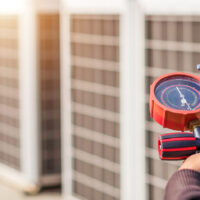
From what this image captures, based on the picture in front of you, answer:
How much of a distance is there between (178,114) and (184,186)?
0.22 meters

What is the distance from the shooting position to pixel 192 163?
100 cm

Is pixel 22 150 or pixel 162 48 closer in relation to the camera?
pixel 162 48

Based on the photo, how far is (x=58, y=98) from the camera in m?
6.37

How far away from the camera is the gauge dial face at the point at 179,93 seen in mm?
1146

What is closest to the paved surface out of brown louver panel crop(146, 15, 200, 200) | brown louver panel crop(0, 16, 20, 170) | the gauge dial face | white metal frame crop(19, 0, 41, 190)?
white metal frame crop(19, 0, 41, 190)

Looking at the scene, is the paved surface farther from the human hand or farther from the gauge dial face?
the human hand

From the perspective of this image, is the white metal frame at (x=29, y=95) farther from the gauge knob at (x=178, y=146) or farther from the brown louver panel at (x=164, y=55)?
the gauge knob at (x=178, y=146)

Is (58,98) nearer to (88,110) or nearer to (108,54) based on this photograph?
(88,110)

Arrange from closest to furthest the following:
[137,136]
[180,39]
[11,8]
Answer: [180,39], [137,136], [11,8]

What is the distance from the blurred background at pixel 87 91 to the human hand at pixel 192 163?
2870 mm

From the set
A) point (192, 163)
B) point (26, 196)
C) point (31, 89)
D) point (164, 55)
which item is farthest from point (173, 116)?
point (26, 196)

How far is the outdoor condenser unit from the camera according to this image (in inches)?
241

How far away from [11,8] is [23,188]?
214 centimetres

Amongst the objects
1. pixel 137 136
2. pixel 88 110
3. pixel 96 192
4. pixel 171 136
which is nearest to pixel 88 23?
pixel 88 110
